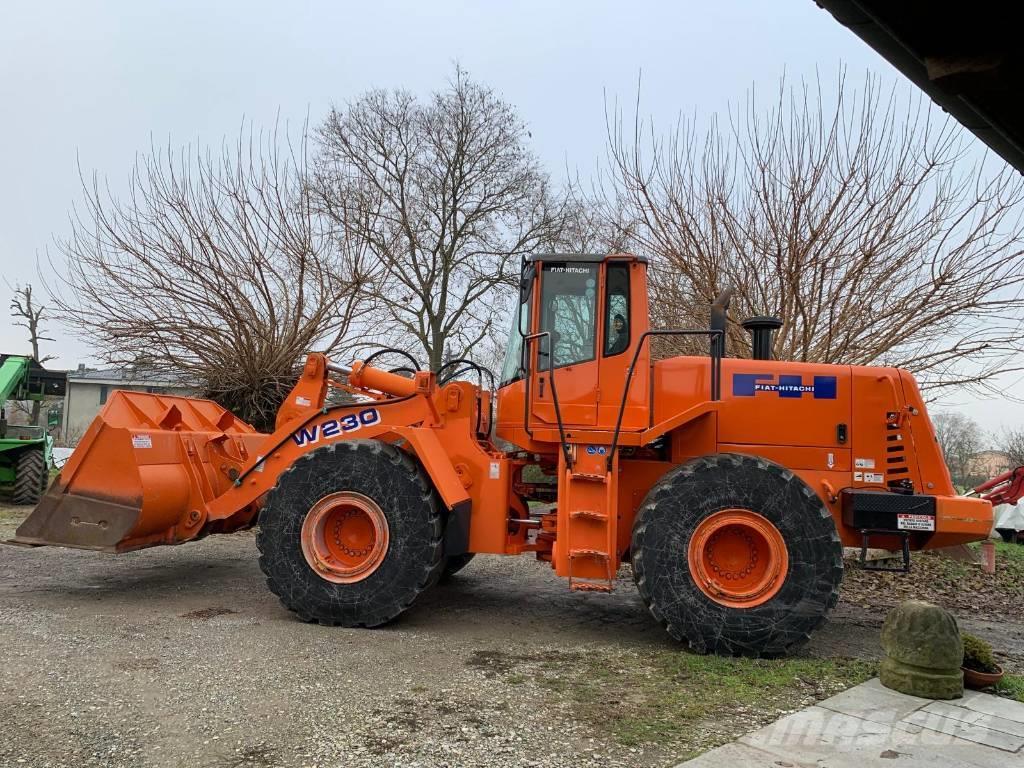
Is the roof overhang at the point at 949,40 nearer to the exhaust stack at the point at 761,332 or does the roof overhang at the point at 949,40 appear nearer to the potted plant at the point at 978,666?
the potted plant at the point at 978,666

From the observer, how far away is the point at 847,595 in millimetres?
7613

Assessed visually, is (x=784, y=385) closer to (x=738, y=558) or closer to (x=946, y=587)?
(x=738, y=558)

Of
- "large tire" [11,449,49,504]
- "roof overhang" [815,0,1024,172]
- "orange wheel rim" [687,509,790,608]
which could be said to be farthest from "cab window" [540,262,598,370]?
"large tire" [11,449,49,504]

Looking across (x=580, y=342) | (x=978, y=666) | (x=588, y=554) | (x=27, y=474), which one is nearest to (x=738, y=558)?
(x=588, y=554)

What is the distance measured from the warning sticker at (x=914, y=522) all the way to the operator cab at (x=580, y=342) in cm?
191

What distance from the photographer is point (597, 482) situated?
18.3ft

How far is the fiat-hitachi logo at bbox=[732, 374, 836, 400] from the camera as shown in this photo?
227 inches

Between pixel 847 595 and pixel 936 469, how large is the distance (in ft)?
8.15

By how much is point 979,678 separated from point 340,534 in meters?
4.41

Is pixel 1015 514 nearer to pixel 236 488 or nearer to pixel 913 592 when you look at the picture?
pixel 913 592

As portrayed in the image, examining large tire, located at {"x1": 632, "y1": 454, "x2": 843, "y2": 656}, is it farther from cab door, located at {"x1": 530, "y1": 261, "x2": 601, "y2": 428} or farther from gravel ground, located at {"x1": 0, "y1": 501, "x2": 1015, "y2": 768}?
cab door, located at {"x1": 530, "y1": 261, "x2": 601, "y2": 428}

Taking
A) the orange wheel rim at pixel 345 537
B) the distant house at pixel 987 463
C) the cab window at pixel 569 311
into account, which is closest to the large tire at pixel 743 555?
the cab window at pixel 569 311

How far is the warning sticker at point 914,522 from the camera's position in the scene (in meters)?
5.34

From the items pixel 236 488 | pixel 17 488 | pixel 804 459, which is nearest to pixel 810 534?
pixel 804 459
